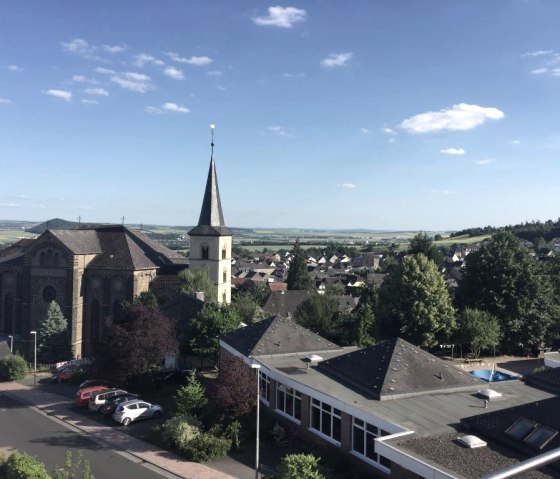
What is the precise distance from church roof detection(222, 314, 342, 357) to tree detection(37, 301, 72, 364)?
2610 cm

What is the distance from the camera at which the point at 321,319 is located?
42.8 meters

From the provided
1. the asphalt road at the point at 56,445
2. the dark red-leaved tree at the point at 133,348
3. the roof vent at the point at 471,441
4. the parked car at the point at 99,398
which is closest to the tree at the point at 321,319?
the dark red-leaved tree at the point at 133,348

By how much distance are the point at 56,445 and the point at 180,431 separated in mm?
5670

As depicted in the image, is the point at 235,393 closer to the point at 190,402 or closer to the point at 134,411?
the point at 190,402

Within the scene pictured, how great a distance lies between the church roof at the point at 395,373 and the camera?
70.6 ft

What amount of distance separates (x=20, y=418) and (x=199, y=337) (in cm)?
1124

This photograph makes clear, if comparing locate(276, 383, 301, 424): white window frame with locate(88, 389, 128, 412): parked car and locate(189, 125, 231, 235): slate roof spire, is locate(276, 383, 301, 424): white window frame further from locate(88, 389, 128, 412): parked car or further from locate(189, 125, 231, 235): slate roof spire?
locate(189, 125, 231, 235): slate roof spire

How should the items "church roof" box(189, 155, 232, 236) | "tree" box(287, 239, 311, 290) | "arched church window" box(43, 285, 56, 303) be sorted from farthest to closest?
"tree" box(287, 239, 311, 290), "church roof" box(189, 155, 232, 236), "arched church window" box(43, 285, 56, 303)

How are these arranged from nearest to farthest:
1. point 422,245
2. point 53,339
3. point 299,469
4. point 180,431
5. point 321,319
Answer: point 299,469 → point 180,431 → point 321,319 → point 422,245 → point 53,339

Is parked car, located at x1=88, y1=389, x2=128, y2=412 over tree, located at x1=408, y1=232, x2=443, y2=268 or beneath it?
beneath

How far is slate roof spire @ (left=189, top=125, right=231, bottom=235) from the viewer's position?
56.2 m

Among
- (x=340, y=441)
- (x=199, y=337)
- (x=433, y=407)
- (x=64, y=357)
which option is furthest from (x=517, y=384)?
(x=64, y=357)

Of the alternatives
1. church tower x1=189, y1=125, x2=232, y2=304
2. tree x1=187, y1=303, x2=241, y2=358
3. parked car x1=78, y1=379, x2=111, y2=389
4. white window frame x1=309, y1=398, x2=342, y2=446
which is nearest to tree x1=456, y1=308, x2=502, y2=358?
tree x1=187, y1=303, x2=241, y2=358

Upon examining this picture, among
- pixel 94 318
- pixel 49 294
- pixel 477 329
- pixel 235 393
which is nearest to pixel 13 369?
pixel 94 318
